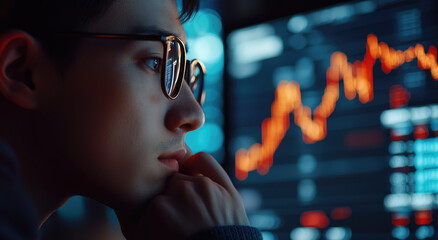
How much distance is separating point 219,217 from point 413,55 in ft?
2.22

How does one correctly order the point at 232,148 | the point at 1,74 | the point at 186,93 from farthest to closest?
1. the point at 232,148
2. the point at 186,93
3. the point at 1,74

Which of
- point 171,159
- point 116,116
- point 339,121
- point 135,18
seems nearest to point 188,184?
point 171,159

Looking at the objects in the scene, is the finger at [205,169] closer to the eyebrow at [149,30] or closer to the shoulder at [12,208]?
the eyebrow at [149,30]

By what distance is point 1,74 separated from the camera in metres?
0.53

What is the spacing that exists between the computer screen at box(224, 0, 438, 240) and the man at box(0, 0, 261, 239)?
531mm

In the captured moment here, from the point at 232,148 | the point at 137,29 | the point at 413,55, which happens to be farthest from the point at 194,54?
the point at 137,29

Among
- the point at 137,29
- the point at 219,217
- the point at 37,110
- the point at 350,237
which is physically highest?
the point at 137,29

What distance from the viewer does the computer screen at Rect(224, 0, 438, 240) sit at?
3.15 feet

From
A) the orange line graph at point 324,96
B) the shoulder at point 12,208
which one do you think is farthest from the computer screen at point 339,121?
the shoulder at point 12,208

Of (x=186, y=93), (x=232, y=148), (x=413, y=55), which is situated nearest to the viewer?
(x=186, y=93)

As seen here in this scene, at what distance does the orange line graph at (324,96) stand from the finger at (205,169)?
19.0 inches

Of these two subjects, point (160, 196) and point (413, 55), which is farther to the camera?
point (413, 55)

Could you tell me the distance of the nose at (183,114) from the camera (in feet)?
1.92

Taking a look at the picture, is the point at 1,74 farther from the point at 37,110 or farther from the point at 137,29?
the point at 137,29
